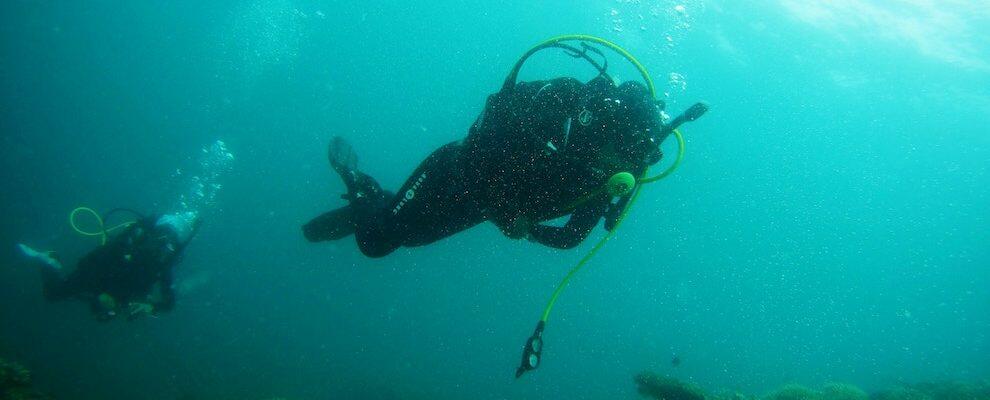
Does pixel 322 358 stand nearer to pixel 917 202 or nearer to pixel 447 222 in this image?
pixel 447 222

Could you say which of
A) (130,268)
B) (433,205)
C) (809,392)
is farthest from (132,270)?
(809,392)

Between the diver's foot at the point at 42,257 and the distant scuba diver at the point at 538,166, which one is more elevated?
the diver's foot at the point at 42,257

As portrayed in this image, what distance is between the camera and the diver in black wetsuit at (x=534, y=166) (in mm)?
3027

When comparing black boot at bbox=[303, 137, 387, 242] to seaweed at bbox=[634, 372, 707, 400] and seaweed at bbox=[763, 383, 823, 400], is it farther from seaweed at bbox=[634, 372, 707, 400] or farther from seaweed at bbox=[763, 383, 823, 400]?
seaweed at bbox=[763, 383, 823, 400]

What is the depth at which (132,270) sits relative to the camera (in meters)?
8.05

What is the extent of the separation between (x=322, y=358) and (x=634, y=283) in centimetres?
6386

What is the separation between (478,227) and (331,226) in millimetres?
31615

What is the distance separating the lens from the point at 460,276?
5378cm

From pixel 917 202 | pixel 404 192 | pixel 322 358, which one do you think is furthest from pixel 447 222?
pixel 917 202

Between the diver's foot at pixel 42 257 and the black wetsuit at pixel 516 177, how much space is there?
25.7 ft

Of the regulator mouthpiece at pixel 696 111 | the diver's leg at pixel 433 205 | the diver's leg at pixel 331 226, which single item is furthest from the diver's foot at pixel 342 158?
the regulator mouthpiece at pixel 696 111

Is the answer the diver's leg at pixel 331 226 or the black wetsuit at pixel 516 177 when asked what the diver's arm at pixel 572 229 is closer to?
the black wetsuit at pixel 516 177

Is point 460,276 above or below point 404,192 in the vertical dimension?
below

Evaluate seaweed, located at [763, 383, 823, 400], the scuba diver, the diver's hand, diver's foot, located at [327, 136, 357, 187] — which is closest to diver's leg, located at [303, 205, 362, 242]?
diver's foot, located at [327, 136, 357, 187]
